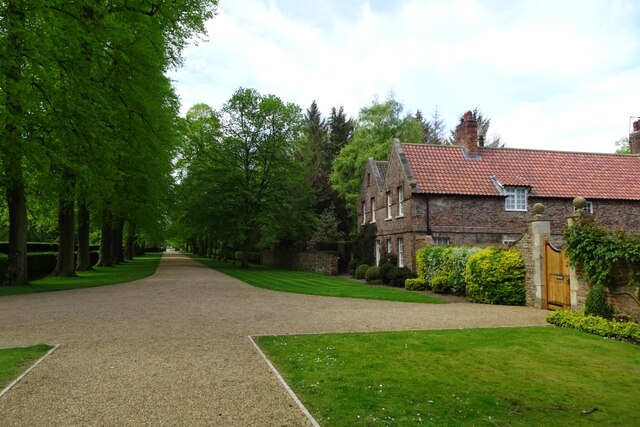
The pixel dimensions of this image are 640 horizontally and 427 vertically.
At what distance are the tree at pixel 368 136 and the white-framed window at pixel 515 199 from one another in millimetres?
22069

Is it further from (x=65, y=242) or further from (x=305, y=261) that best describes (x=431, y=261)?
(x=65, y=242)

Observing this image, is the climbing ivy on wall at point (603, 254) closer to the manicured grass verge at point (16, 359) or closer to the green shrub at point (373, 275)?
the manicured grass verge at point (16, 359)

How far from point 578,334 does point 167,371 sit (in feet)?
28.0

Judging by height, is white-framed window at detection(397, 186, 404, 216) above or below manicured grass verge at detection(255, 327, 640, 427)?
above

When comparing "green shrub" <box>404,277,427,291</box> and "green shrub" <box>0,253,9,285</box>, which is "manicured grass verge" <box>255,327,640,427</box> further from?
"green shrub" <box>0,253,9,285</box>

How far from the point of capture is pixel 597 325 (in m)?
10.7

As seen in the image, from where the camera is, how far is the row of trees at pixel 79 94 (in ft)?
50.2

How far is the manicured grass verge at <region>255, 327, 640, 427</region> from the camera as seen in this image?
17.8 feet

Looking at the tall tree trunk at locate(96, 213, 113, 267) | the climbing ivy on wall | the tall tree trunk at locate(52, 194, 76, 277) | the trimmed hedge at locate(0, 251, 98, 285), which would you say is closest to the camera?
the climbing ivy on wall

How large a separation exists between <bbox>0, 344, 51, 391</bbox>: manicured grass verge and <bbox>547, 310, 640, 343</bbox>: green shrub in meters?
11.0

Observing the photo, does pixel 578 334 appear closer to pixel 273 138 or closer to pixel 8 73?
pixel 8 73

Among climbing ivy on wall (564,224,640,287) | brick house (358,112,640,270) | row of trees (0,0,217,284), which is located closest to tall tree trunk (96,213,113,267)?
row of trees (0,0,217,284)

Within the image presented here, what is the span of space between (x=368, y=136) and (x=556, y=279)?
3604 cm

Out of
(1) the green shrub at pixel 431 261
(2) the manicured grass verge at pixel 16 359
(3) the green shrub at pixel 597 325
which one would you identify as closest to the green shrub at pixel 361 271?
(1) the green shrub at pixel 431 261
